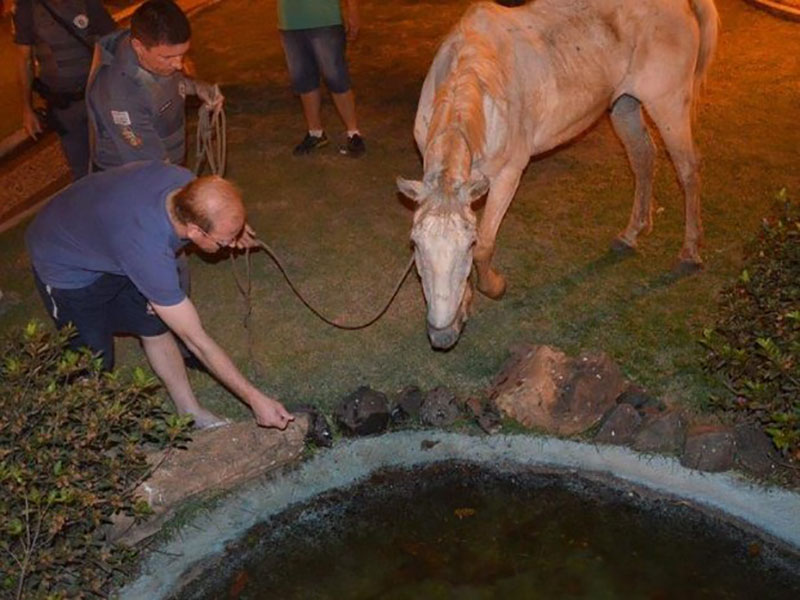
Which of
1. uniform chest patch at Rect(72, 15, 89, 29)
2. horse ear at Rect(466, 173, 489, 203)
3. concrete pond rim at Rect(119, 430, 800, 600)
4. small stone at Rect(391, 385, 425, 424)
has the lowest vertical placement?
concrete pond rim at Rect(119, 430, 800, 600)

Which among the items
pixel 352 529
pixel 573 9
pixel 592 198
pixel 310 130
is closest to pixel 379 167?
pixel 310 130

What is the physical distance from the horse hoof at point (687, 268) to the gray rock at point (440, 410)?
1.97 meters

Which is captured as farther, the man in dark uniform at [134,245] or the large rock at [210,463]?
the large rock at [210,463]

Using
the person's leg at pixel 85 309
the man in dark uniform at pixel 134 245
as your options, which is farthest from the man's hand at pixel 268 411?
the person's leg at pixel 85 309

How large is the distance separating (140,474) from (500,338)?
2390 mm

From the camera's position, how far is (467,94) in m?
5.62

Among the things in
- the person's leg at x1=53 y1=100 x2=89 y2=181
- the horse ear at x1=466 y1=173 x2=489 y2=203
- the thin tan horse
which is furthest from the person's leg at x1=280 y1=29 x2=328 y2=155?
the horse ear at x1=466 y1=173 x2=489 y2=203

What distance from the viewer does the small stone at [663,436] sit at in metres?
5.32

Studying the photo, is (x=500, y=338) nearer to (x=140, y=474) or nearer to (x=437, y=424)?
(x=437, y=424)

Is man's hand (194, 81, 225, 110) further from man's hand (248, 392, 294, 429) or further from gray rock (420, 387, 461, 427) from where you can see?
gray rock (420, 387, 461, 427)

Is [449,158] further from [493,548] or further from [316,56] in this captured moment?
[316,56]

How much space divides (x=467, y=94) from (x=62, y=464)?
2.82 meters

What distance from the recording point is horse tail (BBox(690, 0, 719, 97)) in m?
6.75

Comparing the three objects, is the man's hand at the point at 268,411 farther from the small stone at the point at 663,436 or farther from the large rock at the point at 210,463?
the small stone at the point at 663,436
